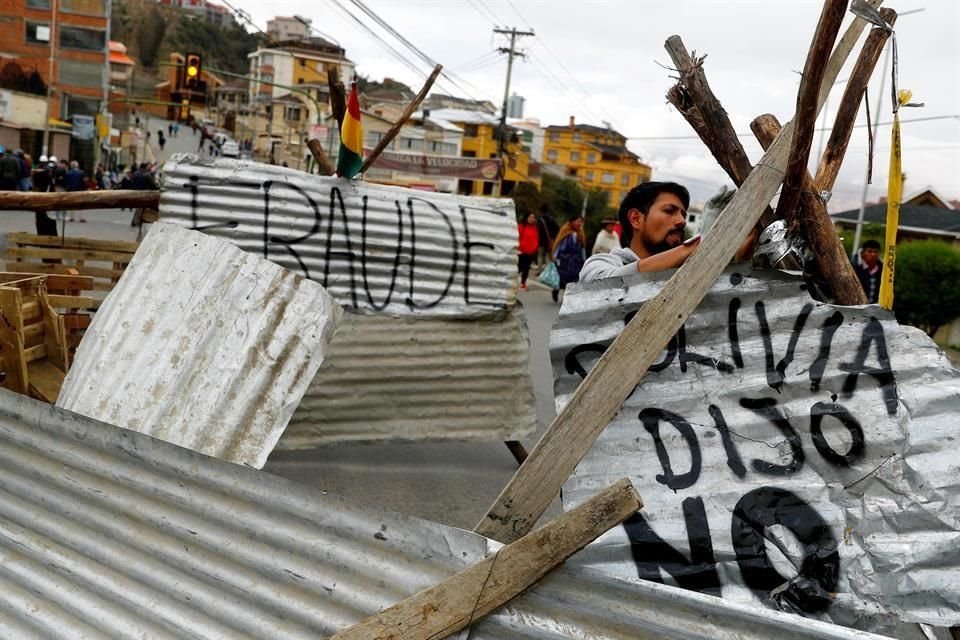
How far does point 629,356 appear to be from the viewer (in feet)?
8.52

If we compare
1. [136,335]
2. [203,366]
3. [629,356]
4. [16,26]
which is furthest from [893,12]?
A: [16,26]

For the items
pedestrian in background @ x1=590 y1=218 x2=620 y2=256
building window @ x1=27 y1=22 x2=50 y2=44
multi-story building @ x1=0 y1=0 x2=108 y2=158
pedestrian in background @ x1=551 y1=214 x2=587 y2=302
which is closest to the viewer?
pedestrian in background @ x1=590 y1=218 x2=620 y2=256

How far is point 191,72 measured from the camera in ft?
82.1

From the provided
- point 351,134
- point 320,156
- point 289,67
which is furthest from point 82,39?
point 351,134

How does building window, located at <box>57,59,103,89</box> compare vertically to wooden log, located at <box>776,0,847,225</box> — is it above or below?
above

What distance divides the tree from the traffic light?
18.9 metres

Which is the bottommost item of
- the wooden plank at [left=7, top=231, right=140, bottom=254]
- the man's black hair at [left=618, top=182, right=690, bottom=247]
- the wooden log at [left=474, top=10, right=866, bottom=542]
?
the wooden plank at [left=7, top=231, right=140, bottom=254]

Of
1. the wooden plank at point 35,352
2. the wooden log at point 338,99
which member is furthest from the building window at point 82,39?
the wooden plank at point 35,352

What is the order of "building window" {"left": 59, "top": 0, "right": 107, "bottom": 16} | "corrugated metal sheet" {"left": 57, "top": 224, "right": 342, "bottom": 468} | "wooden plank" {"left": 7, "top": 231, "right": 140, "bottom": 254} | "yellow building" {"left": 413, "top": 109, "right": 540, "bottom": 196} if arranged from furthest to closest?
1. "yellow building" {"left": 413, "top": 109, "right": 540, "bottom": 196}
2. "building window" {"left": 59, "top": 0, "right": 107, "bottom": 16}
3. "wooden plank" {"left": 7, "top": 231, "right": 140, "bottom": 254}
4. "corrugated metal sheet" {"left": 57, "top": 224, "right": 342, "bottom": 468}

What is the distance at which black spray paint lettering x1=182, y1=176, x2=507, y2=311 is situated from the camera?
524cm

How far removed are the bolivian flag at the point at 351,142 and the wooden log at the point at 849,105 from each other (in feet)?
10.3

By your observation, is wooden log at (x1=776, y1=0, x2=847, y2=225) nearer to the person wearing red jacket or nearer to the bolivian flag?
the bolivian flag

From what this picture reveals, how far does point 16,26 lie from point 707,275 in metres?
66.0

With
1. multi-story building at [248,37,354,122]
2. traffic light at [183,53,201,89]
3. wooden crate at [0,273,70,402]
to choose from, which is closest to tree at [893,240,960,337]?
traffic light at [183,53,201,89]
